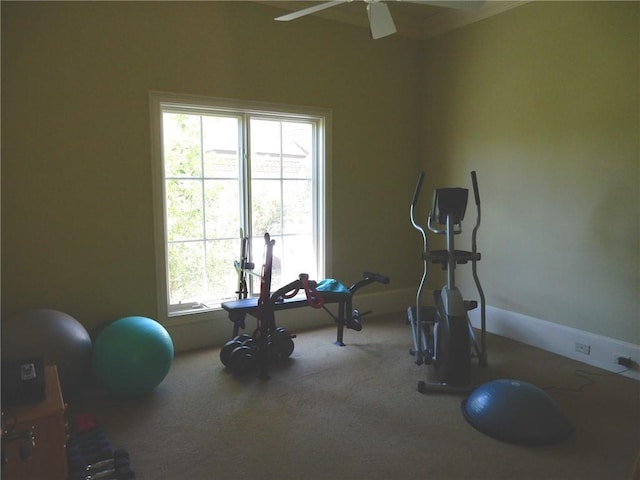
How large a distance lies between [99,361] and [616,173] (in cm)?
363

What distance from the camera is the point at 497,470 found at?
84.7 inches

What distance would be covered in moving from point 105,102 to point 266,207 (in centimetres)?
149

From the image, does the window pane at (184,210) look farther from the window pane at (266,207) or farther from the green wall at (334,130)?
the window pane at (266,207)

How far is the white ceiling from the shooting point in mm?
3863

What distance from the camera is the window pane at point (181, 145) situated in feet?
11.7

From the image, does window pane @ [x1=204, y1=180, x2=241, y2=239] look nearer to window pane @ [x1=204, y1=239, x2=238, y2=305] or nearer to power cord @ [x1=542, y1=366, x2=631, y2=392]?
window pane @ [x1=204, y1=239, x2=238, y2=305]

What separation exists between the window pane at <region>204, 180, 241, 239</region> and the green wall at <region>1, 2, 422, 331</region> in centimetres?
50

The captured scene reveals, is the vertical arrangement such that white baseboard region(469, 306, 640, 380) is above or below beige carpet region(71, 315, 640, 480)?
above

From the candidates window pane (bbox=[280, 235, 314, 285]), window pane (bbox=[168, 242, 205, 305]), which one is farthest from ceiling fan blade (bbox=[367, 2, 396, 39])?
window pane (bbox=[168, 242, 205, 305])

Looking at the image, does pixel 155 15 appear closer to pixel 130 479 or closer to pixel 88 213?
pixel 88 213

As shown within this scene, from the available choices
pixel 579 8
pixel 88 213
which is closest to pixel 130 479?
pixel 88 213

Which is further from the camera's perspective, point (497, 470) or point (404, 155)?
point (404, 155)

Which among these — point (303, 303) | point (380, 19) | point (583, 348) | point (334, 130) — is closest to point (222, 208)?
point (303, 303)

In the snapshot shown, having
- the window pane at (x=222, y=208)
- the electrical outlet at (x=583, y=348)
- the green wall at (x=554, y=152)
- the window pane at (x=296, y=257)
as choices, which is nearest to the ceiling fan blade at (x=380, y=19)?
the green wall at (x=554, y=152)
